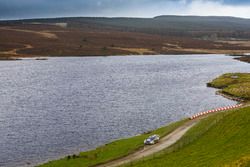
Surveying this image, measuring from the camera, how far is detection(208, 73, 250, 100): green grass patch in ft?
347

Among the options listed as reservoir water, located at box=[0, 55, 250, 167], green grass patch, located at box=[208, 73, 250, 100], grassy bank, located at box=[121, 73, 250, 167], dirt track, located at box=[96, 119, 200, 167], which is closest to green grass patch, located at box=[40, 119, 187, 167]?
dirt track, located at box=[96, 119, 200, 167]

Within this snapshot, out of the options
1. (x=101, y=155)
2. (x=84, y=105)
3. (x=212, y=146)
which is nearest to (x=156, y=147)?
(x=101, y=155)

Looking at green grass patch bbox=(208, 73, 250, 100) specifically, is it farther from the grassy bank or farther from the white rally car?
the white rally car

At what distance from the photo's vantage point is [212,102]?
9869 centimetres

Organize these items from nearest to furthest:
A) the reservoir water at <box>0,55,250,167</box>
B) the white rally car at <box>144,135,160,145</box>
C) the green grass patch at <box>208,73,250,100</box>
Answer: the white rally car at <box>144,135,160,145</box> < the reservoir water at <box>0,55,250,167</box> < the green grass patch at <box>208,73,250,100</box>

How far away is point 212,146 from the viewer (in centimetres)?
4422

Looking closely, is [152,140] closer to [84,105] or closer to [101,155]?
[101,155]

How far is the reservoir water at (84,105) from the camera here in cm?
6250

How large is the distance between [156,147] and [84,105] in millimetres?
43865

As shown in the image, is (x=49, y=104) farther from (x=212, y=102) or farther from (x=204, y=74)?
(x=204, y=74)

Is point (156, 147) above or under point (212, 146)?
under

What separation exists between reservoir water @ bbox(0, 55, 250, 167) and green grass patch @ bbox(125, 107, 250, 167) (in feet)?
55.1

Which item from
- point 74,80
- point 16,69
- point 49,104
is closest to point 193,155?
point 49,104

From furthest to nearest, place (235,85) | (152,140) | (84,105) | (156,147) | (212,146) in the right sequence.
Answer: (235,85) < (84,105) < (152,140) < (156,147) < (212,146)
